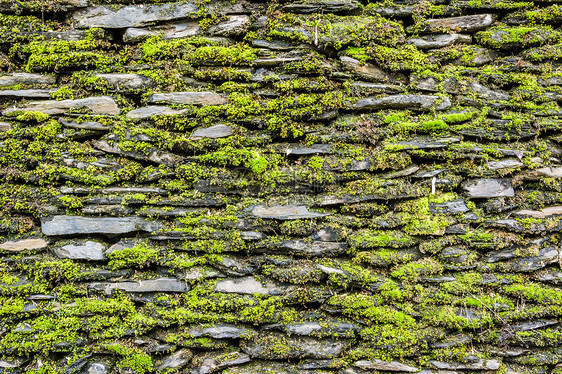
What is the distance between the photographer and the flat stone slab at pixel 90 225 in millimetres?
3301

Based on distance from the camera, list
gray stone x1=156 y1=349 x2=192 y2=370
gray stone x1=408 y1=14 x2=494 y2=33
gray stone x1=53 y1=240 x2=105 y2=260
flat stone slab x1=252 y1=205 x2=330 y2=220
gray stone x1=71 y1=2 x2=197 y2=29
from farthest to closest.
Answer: gray stone x1=408 y1=14 x2=494 y2=33, gray stone x1=71 y1=2 x2=197 y2=29, flat stone slab x1=252 y1=205 x2=330 y2=220, gray stone x1=53 y1=240 x2=105 y2=260, gray stone x1=156 y1=349 x2=192 y2=370

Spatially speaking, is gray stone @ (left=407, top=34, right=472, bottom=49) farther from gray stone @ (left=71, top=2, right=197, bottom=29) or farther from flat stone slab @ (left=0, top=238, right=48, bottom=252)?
flat stone slab @ (left=0, top=238, right=48, bottom=252)

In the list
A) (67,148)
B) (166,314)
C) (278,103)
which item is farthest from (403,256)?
(67,148)

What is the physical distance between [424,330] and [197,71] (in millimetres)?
3640

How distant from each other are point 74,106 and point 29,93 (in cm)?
51

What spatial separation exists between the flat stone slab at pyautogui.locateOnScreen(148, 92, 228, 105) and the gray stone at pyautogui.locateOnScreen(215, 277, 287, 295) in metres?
1.92

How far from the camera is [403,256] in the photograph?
3416 mm

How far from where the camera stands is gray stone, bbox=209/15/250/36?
3582 millimetres

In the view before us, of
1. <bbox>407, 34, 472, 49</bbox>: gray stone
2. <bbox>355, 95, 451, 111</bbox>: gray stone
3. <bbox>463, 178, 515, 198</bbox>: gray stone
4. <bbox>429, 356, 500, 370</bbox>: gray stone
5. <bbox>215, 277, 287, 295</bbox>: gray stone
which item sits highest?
<bbox>407, 34, 472, 49</bbox>: gray stone

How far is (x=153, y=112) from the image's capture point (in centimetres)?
344

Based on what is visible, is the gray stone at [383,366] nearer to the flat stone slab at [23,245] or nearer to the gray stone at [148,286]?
the gray stone at [148,286]

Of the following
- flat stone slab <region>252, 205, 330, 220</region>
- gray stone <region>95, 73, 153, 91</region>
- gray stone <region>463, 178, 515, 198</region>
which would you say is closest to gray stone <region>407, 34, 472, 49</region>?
gray stone <region>463, 178, 515, 198</region>

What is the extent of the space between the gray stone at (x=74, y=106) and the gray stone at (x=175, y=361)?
2.59 meters

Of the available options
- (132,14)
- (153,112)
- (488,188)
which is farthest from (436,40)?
(132,14)
